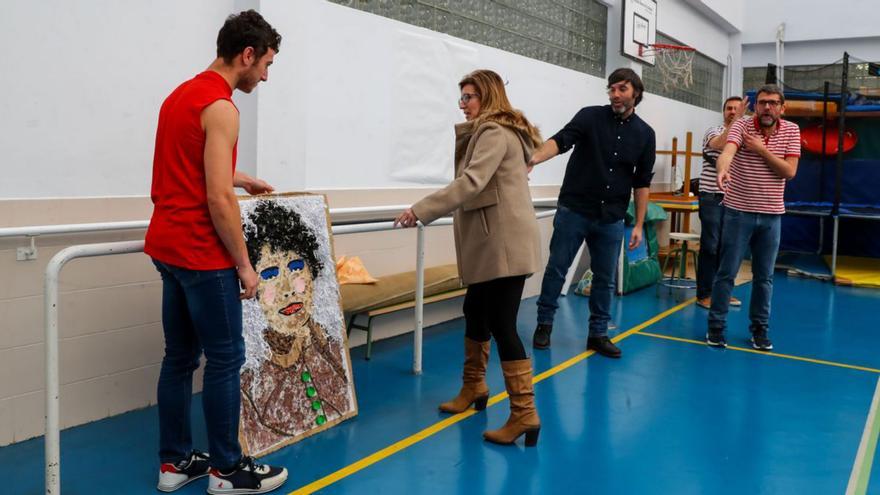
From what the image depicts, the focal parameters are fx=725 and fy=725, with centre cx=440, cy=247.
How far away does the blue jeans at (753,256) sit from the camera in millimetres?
4301

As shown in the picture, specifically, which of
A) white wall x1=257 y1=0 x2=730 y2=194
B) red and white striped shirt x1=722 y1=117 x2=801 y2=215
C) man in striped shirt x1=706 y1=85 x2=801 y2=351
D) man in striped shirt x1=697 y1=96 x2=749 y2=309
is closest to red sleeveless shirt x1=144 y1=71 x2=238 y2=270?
white wall x1=257 y1=0 x2=730 y2=194

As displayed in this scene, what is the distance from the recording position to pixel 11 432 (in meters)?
2.75

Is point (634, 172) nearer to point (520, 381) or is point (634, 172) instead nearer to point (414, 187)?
point (414, 187)

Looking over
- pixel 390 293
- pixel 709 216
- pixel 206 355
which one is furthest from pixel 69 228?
pixel 709 216

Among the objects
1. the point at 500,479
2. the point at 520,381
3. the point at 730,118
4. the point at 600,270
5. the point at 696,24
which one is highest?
the point at 696,24

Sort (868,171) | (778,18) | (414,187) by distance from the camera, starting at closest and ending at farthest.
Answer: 1. (414,187)
2. (868,171)
3. (778,18)

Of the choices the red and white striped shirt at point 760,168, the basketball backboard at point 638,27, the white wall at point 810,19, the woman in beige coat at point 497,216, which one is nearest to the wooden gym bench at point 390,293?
the woman in beige coat at point 497,216

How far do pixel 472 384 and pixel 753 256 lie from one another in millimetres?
2215

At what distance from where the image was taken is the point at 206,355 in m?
2.30

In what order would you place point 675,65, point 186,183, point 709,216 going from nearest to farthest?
point 186,183 → point 709,216 → point 675,65

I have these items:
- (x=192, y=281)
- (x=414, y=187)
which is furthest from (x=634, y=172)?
(x=192, y=281)

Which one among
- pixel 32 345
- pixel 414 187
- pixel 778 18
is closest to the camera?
pixel 32 345

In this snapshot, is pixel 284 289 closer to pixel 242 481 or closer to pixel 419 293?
pixel 242 481

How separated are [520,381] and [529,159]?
886mm
